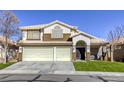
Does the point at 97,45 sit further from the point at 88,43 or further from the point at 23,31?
the point at 23,31

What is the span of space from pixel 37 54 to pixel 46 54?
114 centimetres

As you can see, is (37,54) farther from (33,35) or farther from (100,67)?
(100,67)

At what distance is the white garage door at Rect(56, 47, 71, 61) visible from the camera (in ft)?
A: 109

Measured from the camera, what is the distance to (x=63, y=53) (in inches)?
1316

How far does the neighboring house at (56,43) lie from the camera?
33312mm

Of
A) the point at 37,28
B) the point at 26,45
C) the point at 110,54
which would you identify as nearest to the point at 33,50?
→ the point at 26,45

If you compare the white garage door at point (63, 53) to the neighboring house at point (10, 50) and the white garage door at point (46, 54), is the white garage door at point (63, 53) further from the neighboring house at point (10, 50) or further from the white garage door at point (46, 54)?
the neighboring house at point (10, 50)

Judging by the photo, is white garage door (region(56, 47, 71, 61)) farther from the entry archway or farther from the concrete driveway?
the concrete driveway

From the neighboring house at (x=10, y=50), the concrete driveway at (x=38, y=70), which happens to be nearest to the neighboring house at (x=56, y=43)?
the neighboring house at (x=10, y=50)

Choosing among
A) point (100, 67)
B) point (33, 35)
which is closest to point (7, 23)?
point (33, 35)

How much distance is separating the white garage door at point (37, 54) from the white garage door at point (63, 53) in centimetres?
89

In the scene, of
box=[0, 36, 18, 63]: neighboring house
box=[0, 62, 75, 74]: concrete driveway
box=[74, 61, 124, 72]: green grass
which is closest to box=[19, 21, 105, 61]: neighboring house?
box=[0, 36, 18, 63]: neighboring house
